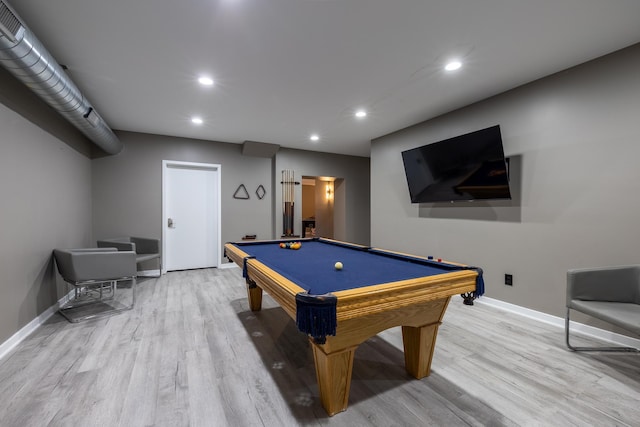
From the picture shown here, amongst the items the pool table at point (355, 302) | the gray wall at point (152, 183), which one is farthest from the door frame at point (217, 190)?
the pool table at point (355, 302)

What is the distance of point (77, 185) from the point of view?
3641 millimetres

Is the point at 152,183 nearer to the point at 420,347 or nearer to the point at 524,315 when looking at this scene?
the point at 420,347

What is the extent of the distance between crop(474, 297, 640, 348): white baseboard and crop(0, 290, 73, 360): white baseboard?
442cm

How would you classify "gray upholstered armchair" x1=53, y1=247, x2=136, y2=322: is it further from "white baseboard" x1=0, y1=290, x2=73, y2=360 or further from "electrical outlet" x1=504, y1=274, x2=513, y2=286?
"electrical outlet" x1=504, y1=274, x2=513, y2=286

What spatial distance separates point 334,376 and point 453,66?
268 centimetres

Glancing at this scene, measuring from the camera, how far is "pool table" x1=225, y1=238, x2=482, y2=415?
1.20 m

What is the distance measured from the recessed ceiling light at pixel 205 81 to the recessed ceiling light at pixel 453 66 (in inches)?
88.5

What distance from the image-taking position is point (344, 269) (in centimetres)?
190

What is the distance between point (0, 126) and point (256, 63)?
2.01 m

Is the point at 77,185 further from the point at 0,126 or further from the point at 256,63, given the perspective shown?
the point at 256,63

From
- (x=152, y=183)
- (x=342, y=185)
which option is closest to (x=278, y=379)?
(x=152, y=183)

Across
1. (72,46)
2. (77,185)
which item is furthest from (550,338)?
(77,185)

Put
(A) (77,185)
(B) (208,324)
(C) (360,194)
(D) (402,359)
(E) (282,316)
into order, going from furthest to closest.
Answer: (C) (360,194) < (A) (77,185) < (E) (282,316) < (B) (208,324) < (D) (402,359)

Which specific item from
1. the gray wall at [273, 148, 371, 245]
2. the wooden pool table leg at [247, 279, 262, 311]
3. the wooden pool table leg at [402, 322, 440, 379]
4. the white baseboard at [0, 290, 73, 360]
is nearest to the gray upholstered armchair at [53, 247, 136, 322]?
the white baseboard at [0, 290, 73, 360]
